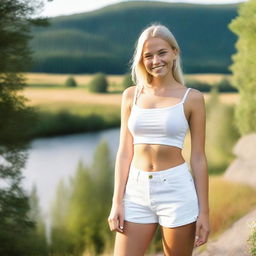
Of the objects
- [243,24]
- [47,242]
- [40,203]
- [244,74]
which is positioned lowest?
[47,242]

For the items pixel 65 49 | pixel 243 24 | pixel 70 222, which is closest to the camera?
pixel 243 24

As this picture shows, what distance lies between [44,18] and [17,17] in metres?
0.30

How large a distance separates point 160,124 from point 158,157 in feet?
0.41

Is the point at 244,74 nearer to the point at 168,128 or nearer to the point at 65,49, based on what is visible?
the point at 65,49

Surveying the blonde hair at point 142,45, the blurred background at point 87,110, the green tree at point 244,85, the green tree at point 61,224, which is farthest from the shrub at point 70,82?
the blonde hair at point 142,45

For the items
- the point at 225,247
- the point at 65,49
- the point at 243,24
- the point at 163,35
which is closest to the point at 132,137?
the point at 163,35

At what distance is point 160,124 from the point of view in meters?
2.09

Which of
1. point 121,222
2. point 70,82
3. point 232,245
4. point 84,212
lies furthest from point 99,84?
point 121,222

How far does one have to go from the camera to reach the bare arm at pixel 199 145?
2.12m

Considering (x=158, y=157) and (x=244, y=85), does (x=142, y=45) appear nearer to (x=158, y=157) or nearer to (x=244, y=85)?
(x=158, y=157)

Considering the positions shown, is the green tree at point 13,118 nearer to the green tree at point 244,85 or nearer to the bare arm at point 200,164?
the green tree at point 244,85

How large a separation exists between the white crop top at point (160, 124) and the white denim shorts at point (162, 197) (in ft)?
0.37

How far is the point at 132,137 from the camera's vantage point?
2205mm

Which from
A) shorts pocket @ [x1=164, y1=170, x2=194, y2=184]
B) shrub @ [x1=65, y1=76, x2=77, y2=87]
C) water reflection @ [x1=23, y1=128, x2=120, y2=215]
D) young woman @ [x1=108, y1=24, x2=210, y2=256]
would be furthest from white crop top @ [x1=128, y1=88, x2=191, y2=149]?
shrub @ [x1=65, y1=76, x2=77, y2=87]
